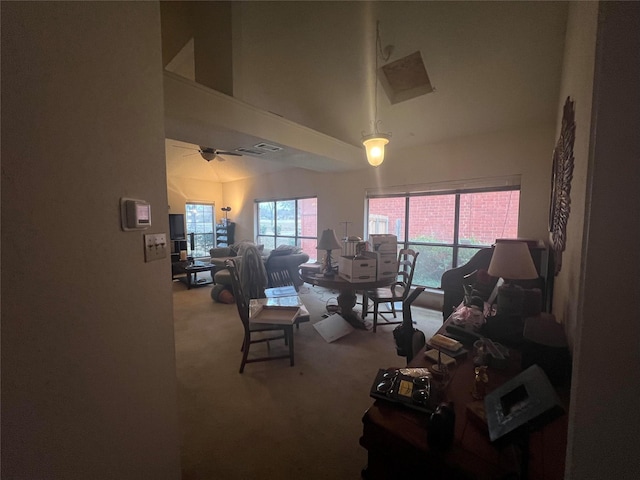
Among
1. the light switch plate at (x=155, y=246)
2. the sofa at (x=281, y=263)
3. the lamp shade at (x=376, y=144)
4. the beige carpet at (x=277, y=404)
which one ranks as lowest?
the beige carpet at (x=277, y=404)

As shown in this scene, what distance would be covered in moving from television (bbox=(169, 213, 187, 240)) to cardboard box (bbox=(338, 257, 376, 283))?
519 centimetres

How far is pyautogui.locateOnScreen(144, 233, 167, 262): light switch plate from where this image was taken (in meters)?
1.07

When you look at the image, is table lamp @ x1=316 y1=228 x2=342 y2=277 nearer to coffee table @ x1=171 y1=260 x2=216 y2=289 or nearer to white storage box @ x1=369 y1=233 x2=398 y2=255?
white storage box @ x1=369 y1=233 x2=398 y2=255

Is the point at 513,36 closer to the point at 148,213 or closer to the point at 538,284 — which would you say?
the point at 538,284

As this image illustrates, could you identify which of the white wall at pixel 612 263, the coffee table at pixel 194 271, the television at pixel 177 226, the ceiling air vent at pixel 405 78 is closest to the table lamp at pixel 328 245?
the ceiling air vent at pixel 405 78

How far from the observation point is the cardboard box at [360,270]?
2943 millimetres

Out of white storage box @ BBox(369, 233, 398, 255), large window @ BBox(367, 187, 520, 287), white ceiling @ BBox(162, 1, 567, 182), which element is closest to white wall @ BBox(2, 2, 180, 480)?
white ceiling @ BBox(162, 1, 567, 182)

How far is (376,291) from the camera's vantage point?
3.54 meters

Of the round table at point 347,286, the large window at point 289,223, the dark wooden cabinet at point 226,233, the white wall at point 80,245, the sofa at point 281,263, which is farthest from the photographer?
the dark wooden cabinet at point 226,233

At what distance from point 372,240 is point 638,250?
9.30 feet

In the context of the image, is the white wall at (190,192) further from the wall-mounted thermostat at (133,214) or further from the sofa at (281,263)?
the wall-mounted thermostat at (133,214)

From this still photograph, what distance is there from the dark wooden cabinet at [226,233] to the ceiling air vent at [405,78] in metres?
5.64

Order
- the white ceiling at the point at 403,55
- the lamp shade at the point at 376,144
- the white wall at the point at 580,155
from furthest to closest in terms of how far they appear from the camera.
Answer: the lamp shade at the point at 376,144, the white ceiling at the point at 403,55, the white wall at the point at 580,155

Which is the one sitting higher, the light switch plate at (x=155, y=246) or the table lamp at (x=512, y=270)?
the light switch plate at (x=155, y=246)
